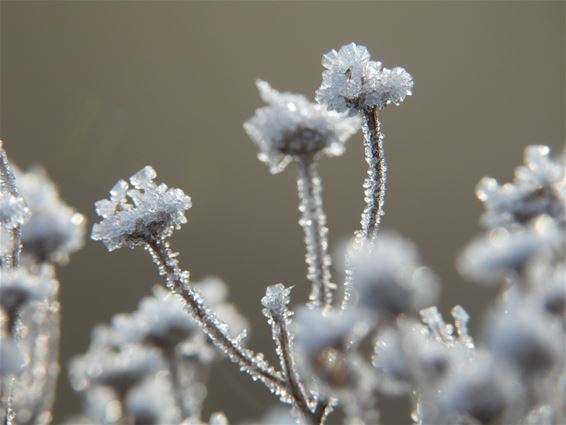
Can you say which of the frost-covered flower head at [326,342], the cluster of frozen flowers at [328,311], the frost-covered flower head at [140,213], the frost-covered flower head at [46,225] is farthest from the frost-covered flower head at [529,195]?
the frost-covered flower head at [46,225]

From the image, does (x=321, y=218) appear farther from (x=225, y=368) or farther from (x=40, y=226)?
(x=225, y=368)

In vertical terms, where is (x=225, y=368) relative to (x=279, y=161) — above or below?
above

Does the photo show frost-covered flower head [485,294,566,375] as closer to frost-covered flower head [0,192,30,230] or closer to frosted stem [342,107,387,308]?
frosted stem [342,107,387,308]

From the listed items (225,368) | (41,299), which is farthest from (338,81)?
(225,368)

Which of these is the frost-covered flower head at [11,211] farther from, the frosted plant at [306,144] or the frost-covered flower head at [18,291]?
the frosted plant at [306,144]

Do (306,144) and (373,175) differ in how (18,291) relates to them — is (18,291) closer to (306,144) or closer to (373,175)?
(306,144)

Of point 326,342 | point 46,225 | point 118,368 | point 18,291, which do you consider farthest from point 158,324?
point 326,342
